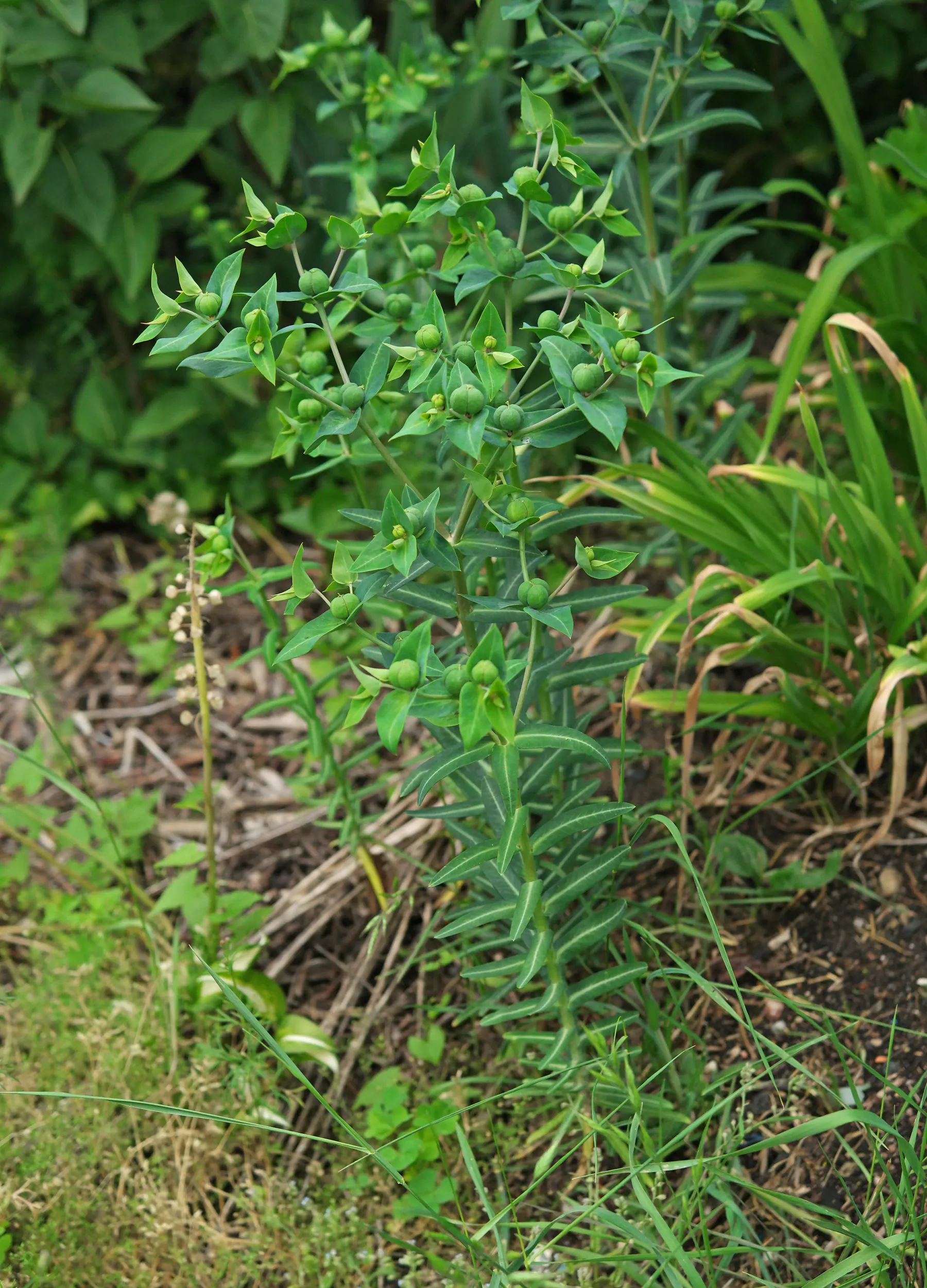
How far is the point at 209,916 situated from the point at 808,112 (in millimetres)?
2300

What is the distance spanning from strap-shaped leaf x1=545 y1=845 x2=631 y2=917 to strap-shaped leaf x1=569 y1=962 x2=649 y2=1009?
0.39 ft

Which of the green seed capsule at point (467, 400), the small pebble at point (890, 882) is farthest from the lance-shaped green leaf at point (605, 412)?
the small pebble at point (890, 882)

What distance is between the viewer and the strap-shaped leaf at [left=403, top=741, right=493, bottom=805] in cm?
128

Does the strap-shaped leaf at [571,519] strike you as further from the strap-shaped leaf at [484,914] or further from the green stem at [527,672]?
the strap-shaped leaf at [484,914]

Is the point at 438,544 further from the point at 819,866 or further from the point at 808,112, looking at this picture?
the point at 808,112

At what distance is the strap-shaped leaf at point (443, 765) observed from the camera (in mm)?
1283

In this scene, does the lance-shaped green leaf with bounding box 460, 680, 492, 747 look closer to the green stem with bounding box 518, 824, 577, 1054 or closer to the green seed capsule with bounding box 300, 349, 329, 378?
the green stem with bounding box 518, 824, 577, 1054

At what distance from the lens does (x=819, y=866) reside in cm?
185

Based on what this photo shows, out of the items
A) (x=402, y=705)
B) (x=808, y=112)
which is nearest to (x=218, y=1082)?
(x=402, y=705)

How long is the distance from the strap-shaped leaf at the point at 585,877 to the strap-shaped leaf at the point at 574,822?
0.15ft

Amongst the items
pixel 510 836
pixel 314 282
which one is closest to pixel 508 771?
pixel 510 836

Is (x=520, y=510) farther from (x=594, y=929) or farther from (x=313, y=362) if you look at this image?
(x=594, y=929)

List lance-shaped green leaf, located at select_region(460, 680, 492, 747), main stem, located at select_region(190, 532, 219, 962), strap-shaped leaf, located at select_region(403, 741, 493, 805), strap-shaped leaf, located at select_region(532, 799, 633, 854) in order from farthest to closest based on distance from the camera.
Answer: main stem, located at select_region(190, 532, 219, 962) < strap-shaped leaf, located at select_region(532, 799, 633, 854) < strap-shaped leaf, located at select_region(403, 741, 493, 805) < lance-shaped green leaf, located at select_region(460, 680, 492, 747)

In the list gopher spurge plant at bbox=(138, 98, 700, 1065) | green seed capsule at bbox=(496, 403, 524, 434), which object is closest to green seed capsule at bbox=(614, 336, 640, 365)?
gopher spurge plant at bbox=(138, 98, 700, 1065)
